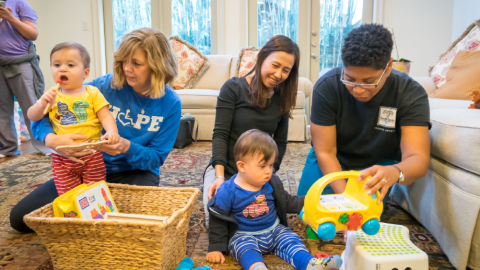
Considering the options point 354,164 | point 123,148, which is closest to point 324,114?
point 354,164

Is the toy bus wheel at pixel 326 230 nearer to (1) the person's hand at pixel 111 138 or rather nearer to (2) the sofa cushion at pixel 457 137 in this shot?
(2) the sofa cushion at pixel 457 137

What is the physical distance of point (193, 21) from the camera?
4.71 m

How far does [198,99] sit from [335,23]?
2.33m

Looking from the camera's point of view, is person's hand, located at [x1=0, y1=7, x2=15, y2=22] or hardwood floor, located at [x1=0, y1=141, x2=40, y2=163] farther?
hardwood floor, located at [x1=0, y1=141, x2=40, y2=163]

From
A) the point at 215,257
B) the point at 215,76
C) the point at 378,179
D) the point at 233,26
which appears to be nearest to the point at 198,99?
the point at 215,76

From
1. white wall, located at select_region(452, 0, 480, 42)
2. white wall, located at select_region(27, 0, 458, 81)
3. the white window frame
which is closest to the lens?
white wall, located at select_region(452, 0, 480, 42)

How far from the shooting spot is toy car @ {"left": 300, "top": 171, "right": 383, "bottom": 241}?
35.1 inches

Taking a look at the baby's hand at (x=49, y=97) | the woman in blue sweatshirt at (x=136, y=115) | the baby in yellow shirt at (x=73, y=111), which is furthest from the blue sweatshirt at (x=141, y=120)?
the baby's hand at (x=49, y=97)

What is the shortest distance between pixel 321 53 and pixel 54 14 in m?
3.76

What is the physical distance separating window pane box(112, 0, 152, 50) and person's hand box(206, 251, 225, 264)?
14.1 feet

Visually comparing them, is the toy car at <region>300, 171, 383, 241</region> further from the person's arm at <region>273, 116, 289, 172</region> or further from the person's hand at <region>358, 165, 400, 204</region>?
the person's arm at <region>273, 116, 289, 172</region>

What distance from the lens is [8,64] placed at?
253 cm

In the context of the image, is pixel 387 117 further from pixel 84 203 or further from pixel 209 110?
pixel 209 110

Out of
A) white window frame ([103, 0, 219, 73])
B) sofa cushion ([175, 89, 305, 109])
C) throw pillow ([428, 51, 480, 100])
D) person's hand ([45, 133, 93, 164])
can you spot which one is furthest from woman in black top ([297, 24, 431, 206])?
white window frame ([103, 0, 219, 73])
